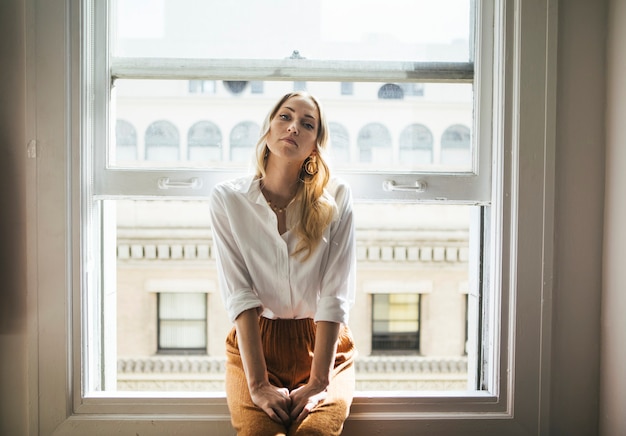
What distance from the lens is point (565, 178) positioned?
1.38 m

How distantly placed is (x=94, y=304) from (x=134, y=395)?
0.32 metres

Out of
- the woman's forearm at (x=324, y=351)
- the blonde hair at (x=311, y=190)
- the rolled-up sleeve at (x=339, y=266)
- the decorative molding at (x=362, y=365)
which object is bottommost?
the decorative molding at (x=362, y=365)

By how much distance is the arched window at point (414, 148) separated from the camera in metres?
1.49

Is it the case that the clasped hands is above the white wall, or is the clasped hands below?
below

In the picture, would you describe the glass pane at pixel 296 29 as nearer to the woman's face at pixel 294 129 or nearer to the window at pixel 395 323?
the woman's face at pixel 294 129

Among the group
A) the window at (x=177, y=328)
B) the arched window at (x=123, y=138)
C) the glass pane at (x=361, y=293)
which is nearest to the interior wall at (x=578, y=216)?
the arched window at (x=123, y=138)

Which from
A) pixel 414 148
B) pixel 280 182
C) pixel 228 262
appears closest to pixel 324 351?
pixel 228 262

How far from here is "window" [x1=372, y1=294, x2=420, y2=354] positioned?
440 centimetres

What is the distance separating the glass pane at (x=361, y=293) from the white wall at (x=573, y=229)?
2.20m

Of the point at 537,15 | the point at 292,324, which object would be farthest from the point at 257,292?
the point at 537,15

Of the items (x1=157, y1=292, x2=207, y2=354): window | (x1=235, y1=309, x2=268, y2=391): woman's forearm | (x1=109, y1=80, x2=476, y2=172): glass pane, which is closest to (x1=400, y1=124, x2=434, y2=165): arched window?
(x1=109, y1=80, x2=476, y2=172): glass pane

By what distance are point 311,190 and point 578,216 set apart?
83cm

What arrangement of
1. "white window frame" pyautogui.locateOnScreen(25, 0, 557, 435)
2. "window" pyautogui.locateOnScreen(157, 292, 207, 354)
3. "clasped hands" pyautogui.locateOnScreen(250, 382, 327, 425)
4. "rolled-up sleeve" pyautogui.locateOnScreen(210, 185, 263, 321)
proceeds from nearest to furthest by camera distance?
"clasped hands" pyautogui.locateOnScreen(250, 382, 327, 425) < "rolled-up sleeve" pyautogui.locateOnScreen(210, 185, 263, 321) < "white window frame" pyautogui.locateOnScreen(25, 0, 557, 435) < "window" pyautogui.locateOnScreen(157, 292, 207, 354)

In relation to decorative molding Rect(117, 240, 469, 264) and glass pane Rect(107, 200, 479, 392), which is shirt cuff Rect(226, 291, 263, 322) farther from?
glass pane Rect(107, 200, 479, 392)
